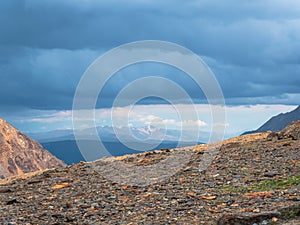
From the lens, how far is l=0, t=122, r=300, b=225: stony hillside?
57.4 ft

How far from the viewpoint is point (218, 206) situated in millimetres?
18406

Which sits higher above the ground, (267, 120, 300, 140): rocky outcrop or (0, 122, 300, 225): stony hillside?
(267, 120, 300, 140): rocky outcrop

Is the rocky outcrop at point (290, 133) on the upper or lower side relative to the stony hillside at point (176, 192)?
upper

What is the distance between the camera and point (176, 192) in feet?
71.1

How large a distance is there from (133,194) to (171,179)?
125 inches

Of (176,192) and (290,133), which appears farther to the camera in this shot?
(290,133)

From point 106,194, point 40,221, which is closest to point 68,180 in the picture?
point 106,194

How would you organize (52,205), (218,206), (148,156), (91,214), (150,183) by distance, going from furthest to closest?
(148,156), (150,183), (52,205), (91,214), (218,206)

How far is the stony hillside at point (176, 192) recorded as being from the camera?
689 inches

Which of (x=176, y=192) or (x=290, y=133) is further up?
(x=290, y=133)

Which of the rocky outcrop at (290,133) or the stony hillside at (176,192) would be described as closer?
the stony hillside at (176,192)

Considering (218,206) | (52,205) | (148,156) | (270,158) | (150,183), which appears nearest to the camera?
Answer: (218,206)

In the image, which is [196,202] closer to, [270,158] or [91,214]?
[91,214]

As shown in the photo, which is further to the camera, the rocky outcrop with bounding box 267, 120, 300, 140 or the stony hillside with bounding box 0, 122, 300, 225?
the rocky outcrop with bounding box 267, 120, 300, 140
